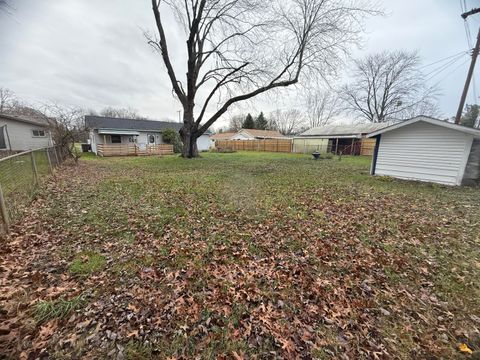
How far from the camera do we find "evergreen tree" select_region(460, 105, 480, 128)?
29.1 m

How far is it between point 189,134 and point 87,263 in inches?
571

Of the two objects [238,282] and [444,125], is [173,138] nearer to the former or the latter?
[444,125]

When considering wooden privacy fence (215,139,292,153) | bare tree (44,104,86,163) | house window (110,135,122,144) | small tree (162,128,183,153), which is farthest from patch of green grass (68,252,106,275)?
wooden privacy fence (215,139,292,153)

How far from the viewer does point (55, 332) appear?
1.92 metres

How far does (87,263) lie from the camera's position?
2.97 meters

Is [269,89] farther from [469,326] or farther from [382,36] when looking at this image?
[469,326]

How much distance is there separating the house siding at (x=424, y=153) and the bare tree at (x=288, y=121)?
44.5 meters

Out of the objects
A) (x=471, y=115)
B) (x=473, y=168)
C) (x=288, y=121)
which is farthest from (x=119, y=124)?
(x=471, y=115)

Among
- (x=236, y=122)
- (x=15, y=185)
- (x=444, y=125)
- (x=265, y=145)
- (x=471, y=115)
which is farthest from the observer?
(x=236, y=122)

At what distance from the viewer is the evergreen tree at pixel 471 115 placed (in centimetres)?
2909

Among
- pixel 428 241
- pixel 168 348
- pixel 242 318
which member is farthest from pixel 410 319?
pixel 168 348

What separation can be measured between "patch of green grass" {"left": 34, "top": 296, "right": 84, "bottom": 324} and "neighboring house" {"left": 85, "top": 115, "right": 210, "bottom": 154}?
22743mm

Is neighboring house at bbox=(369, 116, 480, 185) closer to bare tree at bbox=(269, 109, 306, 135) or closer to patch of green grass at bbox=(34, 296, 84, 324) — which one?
patch of green grass at bbox=(34, 296, 84, 324)

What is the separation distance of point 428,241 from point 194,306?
175 inches
